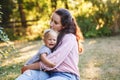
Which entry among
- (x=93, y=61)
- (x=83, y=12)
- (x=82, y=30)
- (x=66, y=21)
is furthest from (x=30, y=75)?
(x=83, y=12)

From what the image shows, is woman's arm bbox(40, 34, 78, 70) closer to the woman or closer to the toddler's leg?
the woman

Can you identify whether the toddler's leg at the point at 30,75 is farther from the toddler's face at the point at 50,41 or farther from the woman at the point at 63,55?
the toddler's face at the point at 50,41

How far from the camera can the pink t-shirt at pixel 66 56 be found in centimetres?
396

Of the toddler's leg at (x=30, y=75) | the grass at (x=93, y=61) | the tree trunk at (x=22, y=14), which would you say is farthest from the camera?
the tree trunk at (x=22, y=14)

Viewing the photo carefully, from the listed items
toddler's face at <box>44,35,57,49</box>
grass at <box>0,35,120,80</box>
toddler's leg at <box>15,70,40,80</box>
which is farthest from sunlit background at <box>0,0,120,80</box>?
toddler's leg at <box>15,70,40,80</box>

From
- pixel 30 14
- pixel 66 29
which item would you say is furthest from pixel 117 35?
pixel 66 29

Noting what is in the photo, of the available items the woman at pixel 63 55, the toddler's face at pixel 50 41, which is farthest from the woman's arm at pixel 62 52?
Result: the toddler's face at pixel 50 41

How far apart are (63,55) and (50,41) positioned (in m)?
0.27

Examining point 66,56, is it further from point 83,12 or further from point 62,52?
point 83,12

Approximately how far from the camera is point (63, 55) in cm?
396

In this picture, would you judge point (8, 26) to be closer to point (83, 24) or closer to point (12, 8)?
point (12, 8)

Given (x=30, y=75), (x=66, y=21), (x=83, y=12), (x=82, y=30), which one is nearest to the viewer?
(x=30, y=75)

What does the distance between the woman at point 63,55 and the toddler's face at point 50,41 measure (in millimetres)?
45

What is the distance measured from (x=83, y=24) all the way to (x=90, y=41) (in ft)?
5.20
